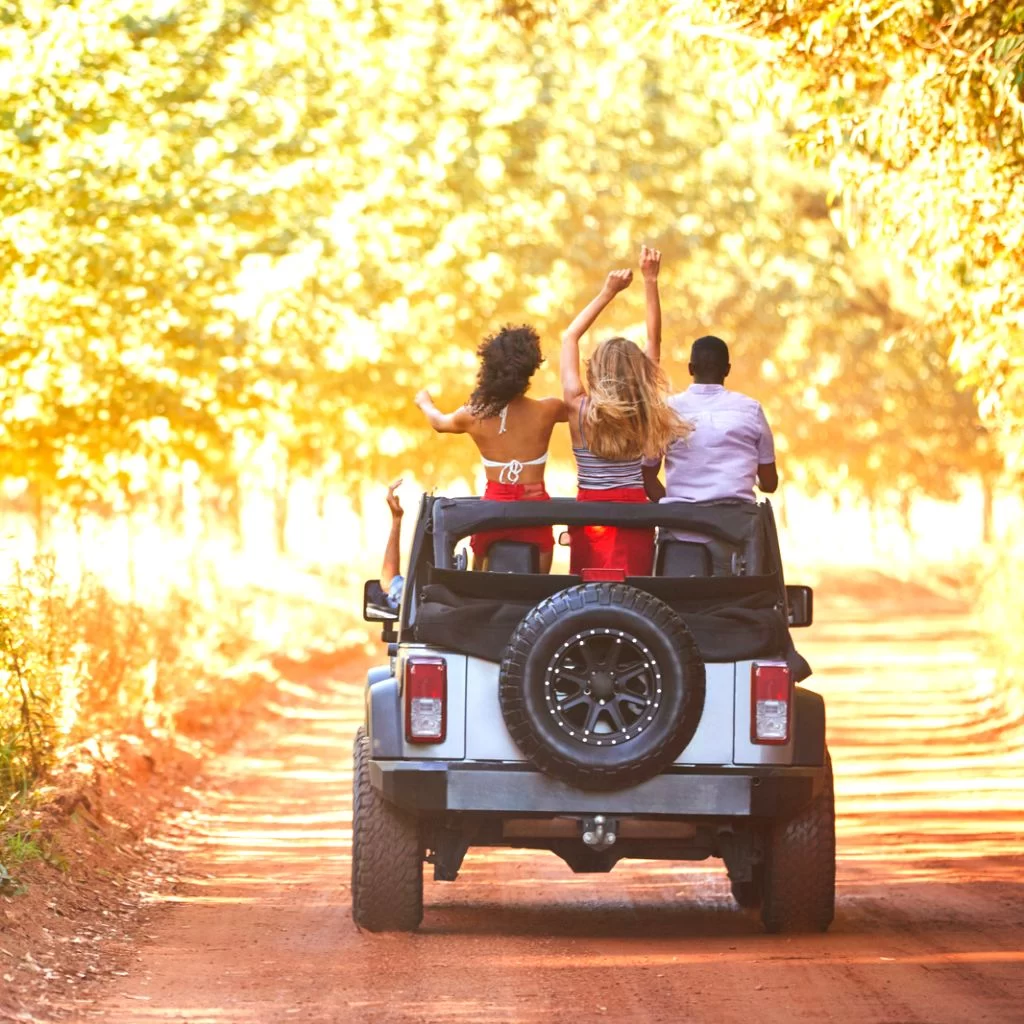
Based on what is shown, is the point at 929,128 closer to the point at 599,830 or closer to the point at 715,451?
the point at 715,451

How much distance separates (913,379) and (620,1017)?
3094 centimetres

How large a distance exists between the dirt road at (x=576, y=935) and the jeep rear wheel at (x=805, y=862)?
0.16m

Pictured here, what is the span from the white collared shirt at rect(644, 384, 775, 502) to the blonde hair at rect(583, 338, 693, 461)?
17 cm

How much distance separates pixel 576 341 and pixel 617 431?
556 mm

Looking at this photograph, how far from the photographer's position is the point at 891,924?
352 inches

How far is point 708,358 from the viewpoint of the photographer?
895cm

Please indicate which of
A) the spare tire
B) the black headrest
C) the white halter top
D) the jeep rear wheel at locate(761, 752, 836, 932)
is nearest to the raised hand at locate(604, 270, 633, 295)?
Answer: the white halter top

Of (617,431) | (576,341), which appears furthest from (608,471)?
(576,341)

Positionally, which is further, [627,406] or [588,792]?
[627,406]

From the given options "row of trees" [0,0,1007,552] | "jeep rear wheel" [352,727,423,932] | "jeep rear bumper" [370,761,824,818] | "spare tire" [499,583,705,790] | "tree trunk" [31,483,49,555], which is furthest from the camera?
"tree trunk" [31,483,49,555]

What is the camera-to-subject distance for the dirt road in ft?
23.5

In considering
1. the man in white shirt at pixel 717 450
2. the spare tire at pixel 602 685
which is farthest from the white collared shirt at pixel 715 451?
the spare tire at pixel 602 685

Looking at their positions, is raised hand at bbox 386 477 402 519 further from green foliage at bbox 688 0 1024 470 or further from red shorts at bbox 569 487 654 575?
green foliage at bbox 688 0 1024 470

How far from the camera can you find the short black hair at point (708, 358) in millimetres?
8912
